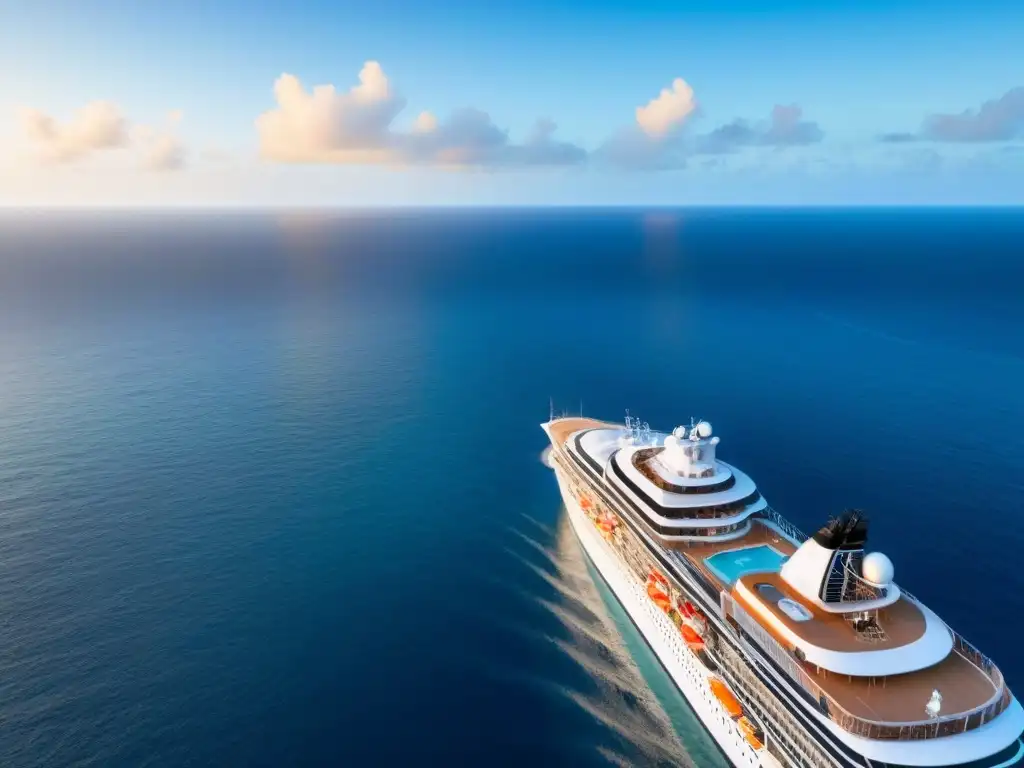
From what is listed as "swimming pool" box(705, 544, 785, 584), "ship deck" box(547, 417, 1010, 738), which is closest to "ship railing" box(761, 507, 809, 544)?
"swimming pool" box(705, 544, 785, 584)

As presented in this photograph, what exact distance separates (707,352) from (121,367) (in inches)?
4435

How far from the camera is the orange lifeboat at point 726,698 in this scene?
39.0 metres

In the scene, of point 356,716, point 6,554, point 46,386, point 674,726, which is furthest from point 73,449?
point 674,726

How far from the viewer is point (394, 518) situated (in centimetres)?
6619

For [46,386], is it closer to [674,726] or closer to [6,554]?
[6,554]

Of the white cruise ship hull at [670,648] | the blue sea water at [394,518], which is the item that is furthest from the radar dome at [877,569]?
the blue sea water at [394,518]

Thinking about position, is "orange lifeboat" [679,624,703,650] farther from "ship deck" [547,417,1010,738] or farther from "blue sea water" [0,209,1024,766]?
"blue sea water" [0,209,1024,766]

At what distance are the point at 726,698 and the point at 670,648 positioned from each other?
284 inches

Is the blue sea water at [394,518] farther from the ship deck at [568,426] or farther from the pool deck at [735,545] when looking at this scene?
the pool deck at [735,545]

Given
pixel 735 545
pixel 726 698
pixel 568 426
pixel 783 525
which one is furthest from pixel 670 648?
pixel 568 426

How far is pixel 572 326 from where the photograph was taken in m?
148

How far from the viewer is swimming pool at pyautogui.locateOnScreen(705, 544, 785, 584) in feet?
151

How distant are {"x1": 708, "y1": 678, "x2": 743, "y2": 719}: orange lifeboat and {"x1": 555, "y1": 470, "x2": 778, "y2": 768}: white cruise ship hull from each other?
80 cm

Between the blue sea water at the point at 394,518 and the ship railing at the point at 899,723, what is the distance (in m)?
9.93
